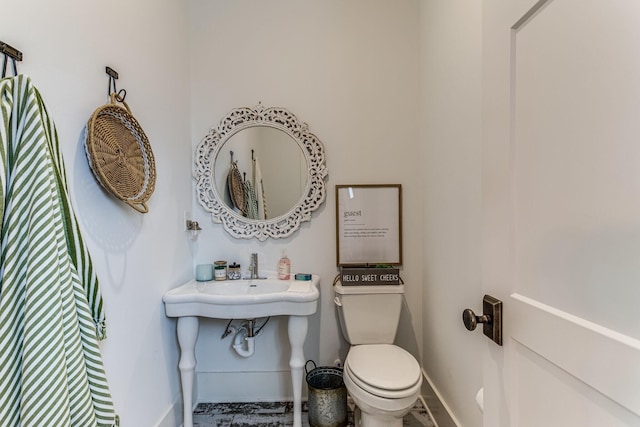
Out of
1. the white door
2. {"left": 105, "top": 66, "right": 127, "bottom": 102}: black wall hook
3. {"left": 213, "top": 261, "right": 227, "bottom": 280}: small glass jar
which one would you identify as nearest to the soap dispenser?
{"left": 213, "top": 261, "right": 227, "bottom": 280}: small glass jar

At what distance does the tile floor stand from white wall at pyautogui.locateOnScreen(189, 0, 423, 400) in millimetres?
353

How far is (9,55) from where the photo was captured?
0.85 metres

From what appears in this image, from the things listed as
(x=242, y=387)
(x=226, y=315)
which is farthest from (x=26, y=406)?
(x=242, y=387)

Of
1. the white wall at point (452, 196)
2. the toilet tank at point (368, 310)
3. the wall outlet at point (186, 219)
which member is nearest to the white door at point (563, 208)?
the white wall at point (452, 196)

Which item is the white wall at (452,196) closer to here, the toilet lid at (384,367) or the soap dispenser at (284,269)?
the toilet lid at (384,367)

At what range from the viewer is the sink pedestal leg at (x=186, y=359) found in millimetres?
1727

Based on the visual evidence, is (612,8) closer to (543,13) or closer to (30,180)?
(543,13)

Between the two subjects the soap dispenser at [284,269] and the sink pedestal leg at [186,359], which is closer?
the sink pedestal leg at [186,359]

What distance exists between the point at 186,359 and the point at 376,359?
1.00m

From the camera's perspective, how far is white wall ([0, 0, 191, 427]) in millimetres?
1023

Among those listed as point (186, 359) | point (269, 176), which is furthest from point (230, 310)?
point (269, 176)

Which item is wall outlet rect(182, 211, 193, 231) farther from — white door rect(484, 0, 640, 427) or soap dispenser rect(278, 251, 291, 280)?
white door rect(484, 0, 640, 427)

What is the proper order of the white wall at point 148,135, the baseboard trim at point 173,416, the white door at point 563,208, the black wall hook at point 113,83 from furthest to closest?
1. the baseboard trim at point 173,416
2. the black wall hook at point 113,83
3. the white wall at point 148,135
4. the white door at point 563,208

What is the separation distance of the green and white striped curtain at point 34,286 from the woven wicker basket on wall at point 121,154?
0.26m
